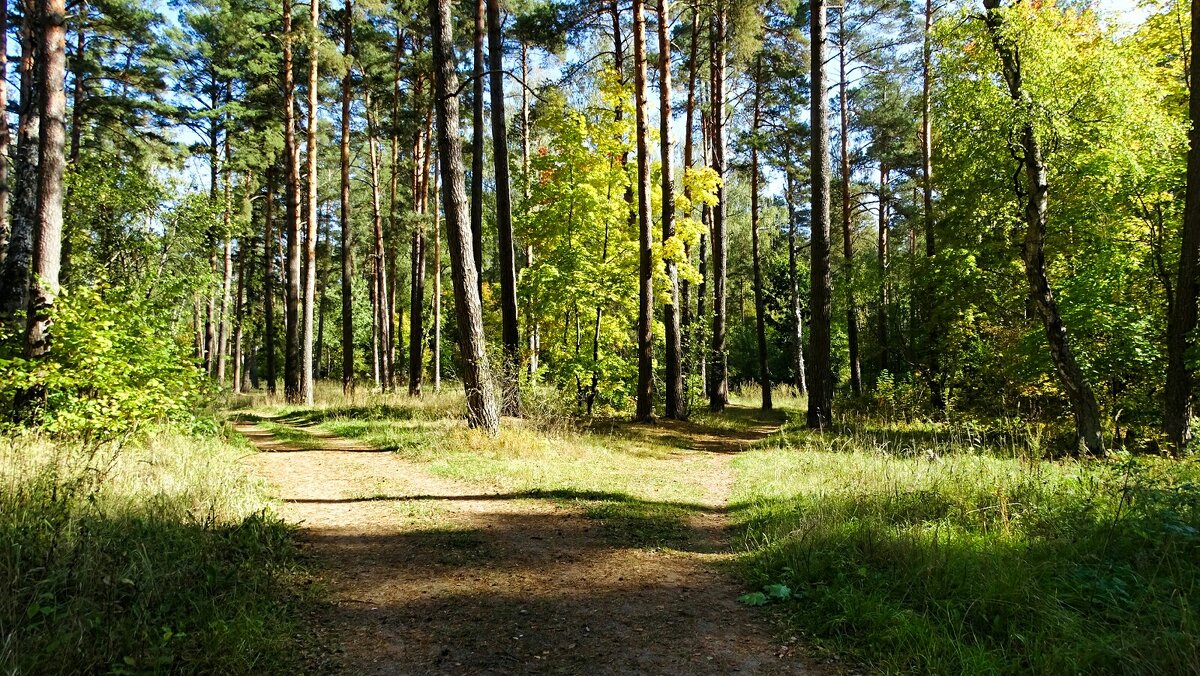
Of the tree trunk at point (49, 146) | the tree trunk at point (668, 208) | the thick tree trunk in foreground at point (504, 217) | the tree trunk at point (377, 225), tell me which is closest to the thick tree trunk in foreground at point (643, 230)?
the tree trunk at point (668, 208)

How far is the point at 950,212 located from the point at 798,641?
13.8 metres

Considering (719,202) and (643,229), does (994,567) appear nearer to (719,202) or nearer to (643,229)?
(643,229)

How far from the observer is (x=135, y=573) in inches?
125

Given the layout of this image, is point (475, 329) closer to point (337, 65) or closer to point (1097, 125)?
point (1097, 125)

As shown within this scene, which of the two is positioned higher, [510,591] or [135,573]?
[135,573]

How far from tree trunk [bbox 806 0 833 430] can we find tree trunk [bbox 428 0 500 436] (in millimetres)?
6716

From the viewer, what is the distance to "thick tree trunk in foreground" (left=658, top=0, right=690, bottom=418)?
530 inches

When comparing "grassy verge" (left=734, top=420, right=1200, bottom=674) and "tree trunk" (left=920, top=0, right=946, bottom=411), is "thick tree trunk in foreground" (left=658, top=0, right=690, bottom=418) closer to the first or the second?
"tree trunk" (left=920, top=0, right=946, bottom=411)

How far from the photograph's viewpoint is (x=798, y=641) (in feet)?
11.2

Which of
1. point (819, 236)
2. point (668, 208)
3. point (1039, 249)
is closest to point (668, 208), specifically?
point (668, 208)

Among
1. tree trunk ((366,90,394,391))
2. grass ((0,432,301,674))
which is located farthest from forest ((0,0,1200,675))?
tree trunk ((366,90,394,391))

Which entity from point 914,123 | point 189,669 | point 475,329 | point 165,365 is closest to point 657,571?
point 189,669

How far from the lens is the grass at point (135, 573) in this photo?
2.64 m

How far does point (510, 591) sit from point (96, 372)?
580cm
